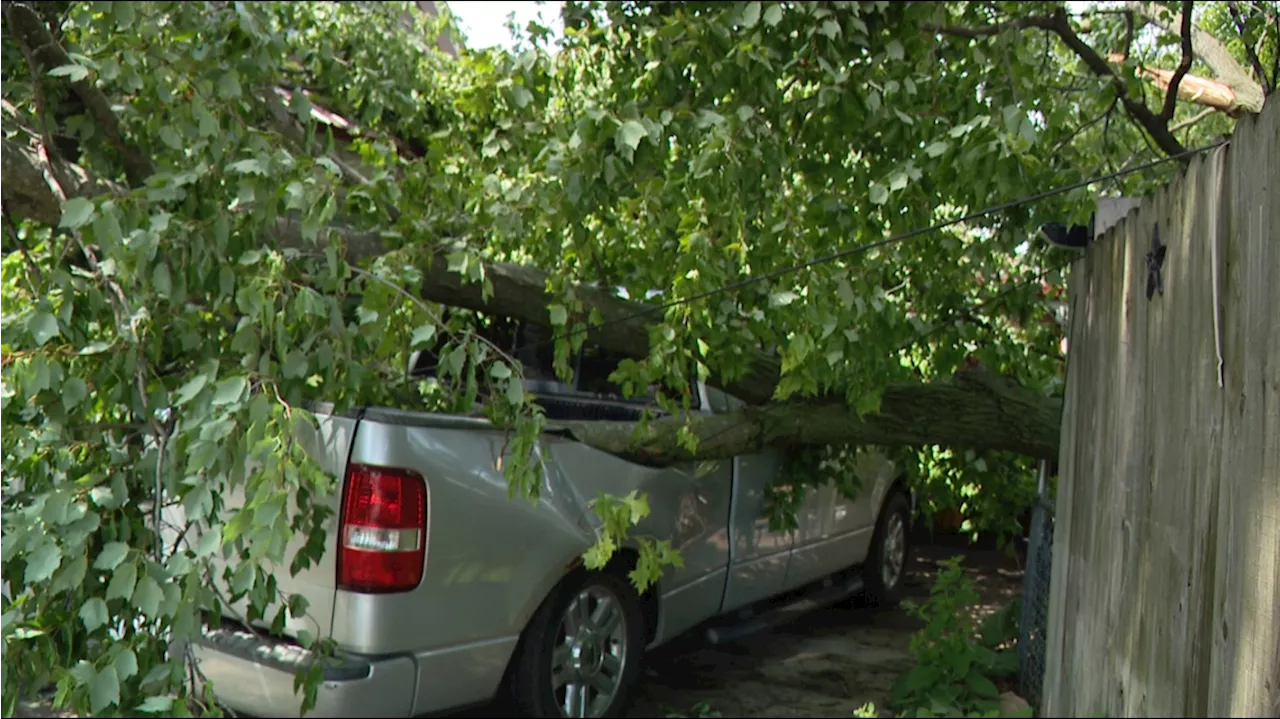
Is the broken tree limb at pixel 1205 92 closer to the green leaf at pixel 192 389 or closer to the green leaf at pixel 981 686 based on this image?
the green leaf at pixel 981 686

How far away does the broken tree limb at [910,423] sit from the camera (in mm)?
5820

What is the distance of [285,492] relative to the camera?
332cm

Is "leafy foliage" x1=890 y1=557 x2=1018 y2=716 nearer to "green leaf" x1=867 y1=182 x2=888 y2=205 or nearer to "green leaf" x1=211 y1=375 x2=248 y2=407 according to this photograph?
"green leaf" x1=867 y1=182 x2=888 y2=205

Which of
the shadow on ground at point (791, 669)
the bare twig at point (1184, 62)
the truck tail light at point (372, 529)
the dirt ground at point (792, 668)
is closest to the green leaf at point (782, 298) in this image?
the truck tail light at point (372, 529)

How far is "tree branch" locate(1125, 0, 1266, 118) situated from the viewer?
16.5 ft

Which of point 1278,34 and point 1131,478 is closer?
point 1131,478

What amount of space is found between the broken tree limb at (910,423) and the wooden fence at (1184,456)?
1.89 m

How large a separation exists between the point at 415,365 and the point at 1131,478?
13.3 feet

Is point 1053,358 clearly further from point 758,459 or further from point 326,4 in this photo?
point 326,4

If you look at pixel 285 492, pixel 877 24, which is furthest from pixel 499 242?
pixel 285 492

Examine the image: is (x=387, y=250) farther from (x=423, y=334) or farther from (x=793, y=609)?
(x=793, y=609)

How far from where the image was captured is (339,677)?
14.7ft

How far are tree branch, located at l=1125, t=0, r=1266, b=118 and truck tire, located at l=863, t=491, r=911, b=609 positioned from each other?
3.50 m

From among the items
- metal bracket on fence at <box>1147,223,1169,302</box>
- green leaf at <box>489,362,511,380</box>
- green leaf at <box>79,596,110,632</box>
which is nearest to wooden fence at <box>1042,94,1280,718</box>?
metal bracket on fence at <box>1147,223,1169,302</box>
